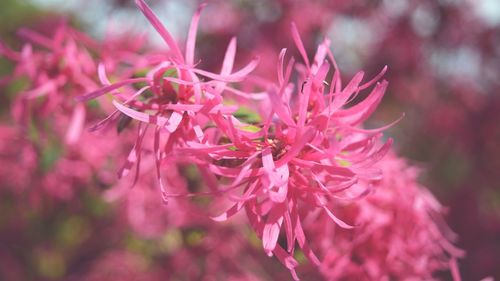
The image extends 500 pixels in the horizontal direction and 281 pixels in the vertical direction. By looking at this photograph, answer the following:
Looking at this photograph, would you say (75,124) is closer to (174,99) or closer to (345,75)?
(174,99)

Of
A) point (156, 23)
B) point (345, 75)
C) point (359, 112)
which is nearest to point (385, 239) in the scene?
point (359, 112)

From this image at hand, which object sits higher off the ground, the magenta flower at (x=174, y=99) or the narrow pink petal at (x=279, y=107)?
the narrow pink petal at (x=279, y=107)

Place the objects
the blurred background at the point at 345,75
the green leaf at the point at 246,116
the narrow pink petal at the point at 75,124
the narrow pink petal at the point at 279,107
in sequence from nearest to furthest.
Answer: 1. the narrow pink petal at the point at 279,107
2. the green leaf at the point at 246,116
3. the narrow pink petal at the point at 75,124
4. the blurred background at the point at 345,75

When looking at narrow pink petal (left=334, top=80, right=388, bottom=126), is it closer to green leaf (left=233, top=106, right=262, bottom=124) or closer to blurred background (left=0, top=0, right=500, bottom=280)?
green leaf (left=233, top=106, right=262, bottom=124)

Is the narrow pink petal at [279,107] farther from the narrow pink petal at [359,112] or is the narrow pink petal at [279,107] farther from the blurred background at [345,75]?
the blurred background at [345,75]

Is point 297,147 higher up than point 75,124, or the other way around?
point 297,147

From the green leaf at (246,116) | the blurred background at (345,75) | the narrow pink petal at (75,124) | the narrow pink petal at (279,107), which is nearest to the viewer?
the narrow pink petal at (279,107)

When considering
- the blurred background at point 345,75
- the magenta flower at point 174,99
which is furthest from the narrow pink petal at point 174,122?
the blurred background at point 345,75

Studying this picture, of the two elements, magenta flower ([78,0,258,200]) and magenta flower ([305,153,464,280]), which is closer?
magenta flower ([78,0,258,200])

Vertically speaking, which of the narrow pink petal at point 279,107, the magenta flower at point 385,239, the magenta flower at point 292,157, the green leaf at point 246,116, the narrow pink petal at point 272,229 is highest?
the narrow pink petal at point 279,107

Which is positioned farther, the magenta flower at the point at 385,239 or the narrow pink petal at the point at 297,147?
the magenta flower at the point at 385,239

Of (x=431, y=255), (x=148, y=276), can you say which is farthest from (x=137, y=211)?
(x=431, y=255)

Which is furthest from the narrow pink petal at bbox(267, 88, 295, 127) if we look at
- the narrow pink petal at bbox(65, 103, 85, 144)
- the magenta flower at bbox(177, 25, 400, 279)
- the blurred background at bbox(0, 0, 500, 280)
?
the blurred background at bbox(0, 0, 500, 280)
